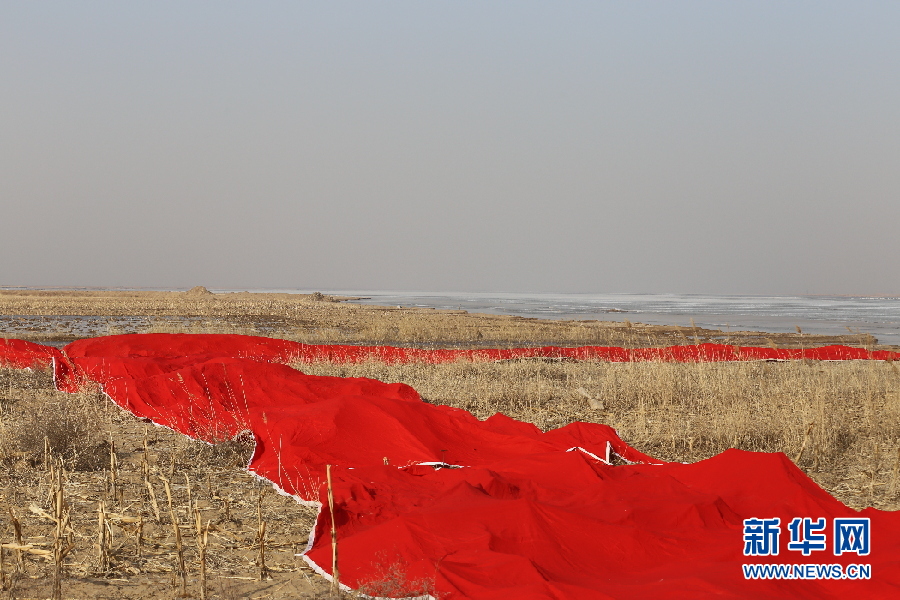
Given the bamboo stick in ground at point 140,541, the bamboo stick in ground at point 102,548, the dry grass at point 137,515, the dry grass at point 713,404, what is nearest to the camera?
the dry grass at point 137,515

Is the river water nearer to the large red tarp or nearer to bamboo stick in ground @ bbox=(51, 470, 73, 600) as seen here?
the large red tarp

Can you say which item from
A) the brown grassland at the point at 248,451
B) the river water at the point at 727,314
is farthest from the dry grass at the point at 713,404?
the river water at the point at 727,314

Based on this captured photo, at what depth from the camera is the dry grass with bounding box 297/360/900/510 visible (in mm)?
6755

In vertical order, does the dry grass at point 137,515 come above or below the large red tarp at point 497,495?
below

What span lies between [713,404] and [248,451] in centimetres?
568

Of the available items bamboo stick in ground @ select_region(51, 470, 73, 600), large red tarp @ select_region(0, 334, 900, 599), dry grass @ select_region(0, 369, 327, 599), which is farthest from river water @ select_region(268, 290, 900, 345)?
bamboo stick in ground @ select_region(51, 470, 73, 600)

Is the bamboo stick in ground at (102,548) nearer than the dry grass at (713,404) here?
Yes

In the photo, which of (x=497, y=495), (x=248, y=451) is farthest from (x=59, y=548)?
(x=248, y=451)

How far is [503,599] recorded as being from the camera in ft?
10.3

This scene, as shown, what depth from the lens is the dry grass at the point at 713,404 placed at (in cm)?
675

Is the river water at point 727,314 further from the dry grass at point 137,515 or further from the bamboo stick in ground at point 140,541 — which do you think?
the bamboo stick in ground at point 140,541

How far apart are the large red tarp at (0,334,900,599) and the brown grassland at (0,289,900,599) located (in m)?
0.29

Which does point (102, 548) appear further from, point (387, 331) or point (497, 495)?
point (387, 331)

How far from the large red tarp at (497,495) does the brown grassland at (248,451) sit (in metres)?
0.29
